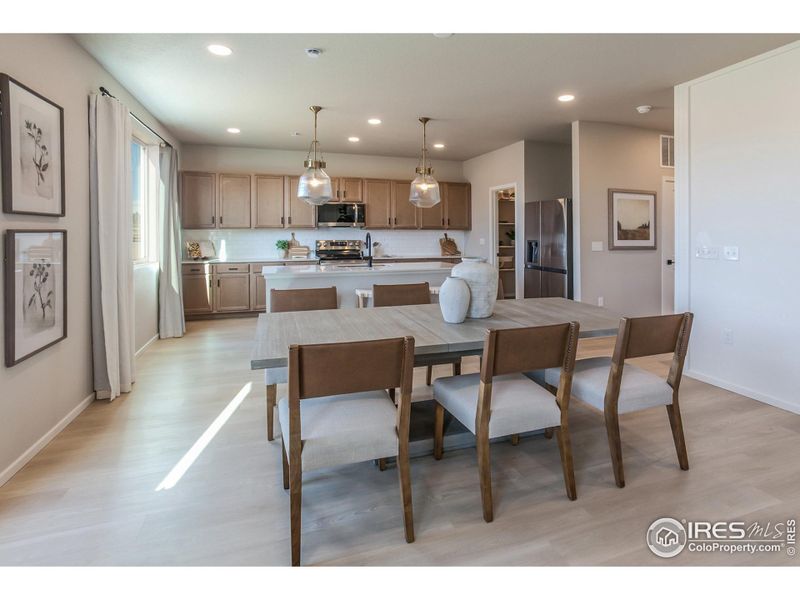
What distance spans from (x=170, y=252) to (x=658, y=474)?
545 centimetres

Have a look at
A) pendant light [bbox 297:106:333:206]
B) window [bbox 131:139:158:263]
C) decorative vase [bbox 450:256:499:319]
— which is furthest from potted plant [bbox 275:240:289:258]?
decorative vase [bbox 450:256:499:319]

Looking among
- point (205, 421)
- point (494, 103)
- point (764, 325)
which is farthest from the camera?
point (494, 103)

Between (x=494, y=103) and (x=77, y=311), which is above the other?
(x=494, y=103)

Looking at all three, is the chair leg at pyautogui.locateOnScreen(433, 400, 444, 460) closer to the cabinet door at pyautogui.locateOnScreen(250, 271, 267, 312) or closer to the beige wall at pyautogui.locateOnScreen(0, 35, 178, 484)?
the beige wall at pyautogui.locateOnScreen(0, 35, 178, 484)

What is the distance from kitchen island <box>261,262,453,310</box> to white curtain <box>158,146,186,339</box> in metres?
1.68

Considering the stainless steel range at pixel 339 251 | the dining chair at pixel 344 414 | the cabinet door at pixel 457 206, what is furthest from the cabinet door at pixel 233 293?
the dining chair at pixel 344 414

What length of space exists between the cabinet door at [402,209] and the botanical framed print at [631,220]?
324cm

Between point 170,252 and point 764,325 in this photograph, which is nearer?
point 764,325

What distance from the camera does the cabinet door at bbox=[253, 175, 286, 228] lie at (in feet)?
22.4
